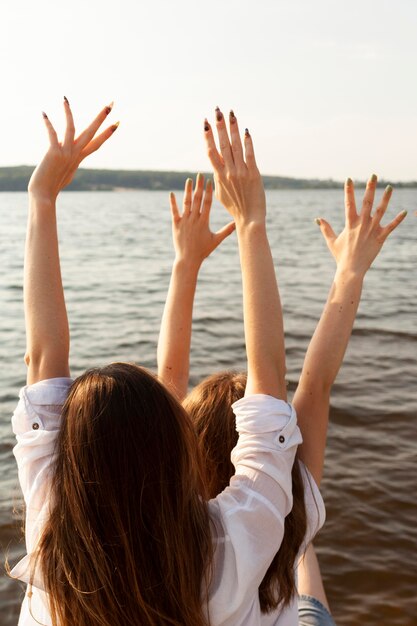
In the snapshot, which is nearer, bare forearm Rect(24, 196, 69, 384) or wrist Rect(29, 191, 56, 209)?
bare forearm Rect(24, 196, 69, 384)

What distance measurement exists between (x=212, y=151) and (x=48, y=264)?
619 mm

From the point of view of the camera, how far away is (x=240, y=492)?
194 centimetres

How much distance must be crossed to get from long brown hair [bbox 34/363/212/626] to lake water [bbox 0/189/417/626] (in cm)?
79

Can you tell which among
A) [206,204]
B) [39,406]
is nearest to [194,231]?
[206,204]

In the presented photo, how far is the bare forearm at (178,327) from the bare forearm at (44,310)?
794 millimetres

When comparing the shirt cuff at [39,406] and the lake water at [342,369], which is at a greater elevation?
the shirt cuff at [39,406]

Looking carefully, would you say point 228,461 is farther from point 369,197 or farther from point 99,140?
point 99,140

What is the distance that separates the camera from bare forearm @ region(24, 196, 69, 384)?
224cm

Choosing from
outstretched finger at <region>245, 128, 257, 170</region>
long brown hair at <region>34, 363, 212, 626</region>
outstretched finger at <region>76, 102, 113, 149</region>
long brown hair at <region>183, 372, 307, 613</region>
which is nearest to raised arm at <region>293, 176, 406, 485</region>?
long brown hair at <region>183, 372, 307, 613</region>

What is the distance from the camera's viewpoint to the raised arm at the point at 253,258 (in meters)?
2.17

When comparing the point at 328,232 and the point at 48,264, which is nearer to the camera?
the point at 48,264

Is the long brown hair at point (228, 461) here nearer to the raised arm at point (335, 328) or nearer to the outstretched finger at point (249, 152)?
the raised arm at point (335, 328)

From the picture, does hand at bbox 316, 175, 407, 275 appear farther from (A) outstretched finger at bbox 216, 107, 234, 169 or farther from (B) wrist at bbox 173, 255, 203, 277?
(B) wrist at bbox 173, 255, 203, 277

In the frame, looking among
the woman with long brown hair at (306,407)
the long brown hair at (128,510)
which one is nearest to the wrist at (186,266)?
the woman with long brown hair at (306,407)
